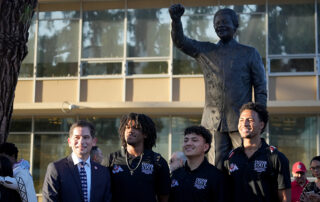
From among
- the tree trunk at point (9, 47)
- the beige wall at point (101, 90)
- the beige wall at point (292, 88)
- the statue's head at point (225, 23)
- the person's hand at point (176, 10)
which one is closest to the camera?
the person's hand at point (176, 10)

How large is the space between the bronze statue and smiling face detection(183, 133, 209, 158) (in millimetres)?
453

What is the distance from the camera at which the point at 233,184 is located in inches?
199

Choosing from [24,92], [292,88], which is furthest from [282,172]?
[24,92]

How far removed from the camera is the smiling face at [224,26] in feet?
19.2

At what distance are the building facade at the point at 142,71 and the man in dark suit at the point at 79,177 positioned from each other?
11.2 meters

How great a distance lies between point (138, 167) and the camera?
511 centimetres

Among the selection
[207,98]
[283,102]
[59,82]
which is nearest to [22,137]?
[59,82]

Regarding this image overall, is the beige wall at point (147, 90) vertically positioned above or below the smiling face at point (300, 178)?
above

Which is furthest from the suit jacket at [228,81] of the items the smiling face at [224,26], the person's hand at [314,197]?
the person's hand at [314,197]

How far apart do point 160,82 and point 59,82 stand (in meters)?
3.04

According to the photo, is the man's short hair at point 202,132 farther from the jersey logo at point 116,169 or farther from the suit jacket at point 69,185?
the suit jacket at point 69,185

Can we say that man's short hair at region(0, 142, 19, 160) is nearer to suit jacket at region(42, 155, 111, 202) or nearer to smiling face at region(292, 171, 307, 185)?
suit jacket at region(42, 155, 111, 202)

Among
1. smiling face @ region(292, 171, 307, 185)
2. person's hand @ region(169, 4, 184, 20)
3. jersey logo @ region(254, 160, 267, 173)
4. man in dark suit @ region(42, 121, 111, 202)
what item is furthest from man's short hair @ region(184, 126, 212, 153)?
smiling face @ region(292, 171, 307, 185)

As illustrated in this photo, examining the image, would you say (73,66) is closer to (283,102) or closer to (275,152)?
(283,102)
